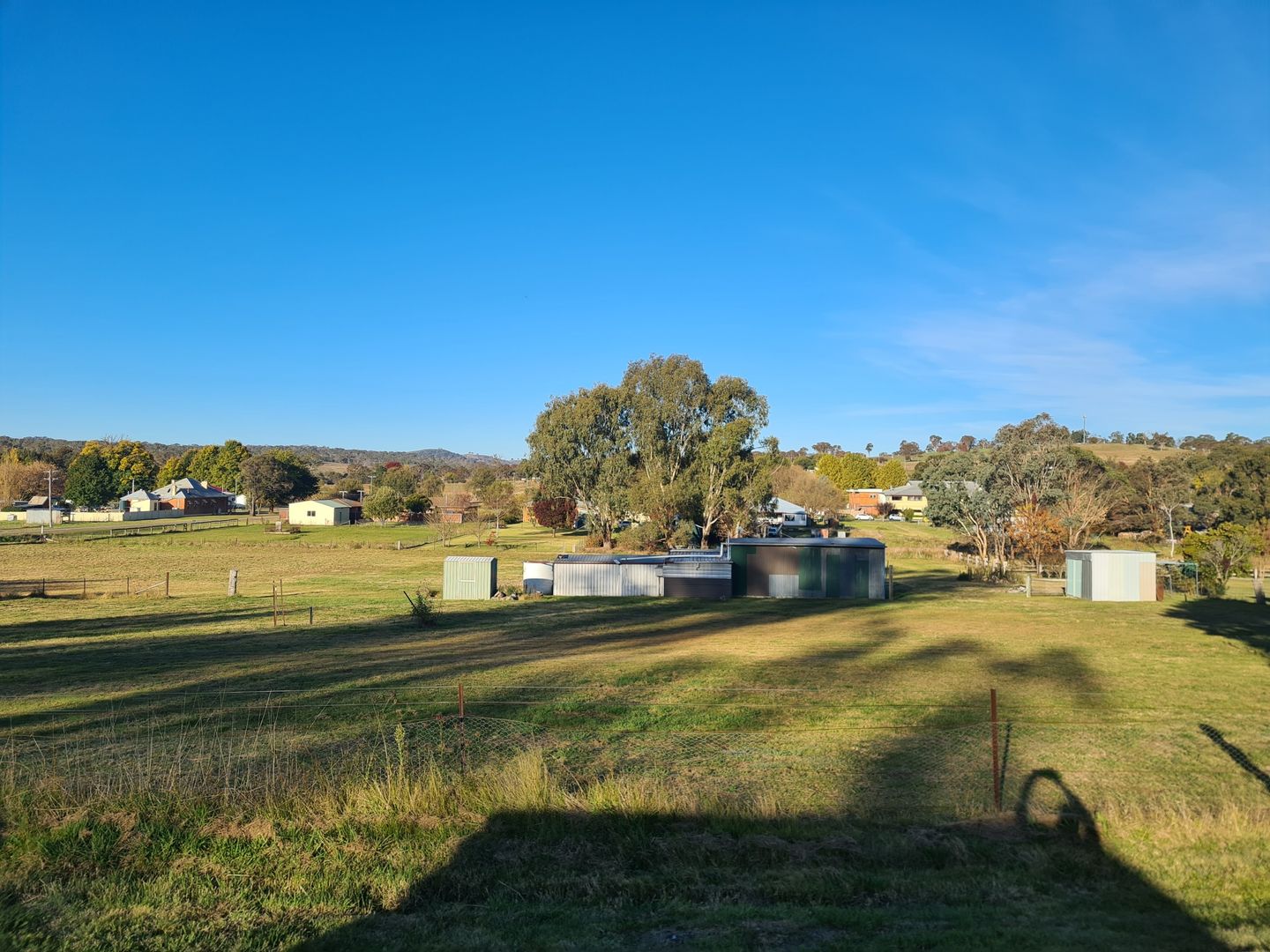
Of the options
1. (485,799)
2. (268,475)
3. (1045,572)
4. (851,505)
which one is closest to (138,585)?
(485,799)

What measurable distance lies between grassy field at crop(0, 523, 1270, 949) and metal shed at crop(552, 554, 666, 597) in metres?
13.0

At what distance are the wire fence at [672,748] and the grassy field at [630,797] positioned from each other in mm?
76

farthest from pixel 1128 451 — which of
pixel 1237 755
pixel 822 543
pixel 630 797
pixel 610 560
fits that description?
pixel 630 797

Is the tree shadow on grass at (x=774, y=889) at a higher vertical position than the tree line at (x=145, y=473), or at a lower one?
lower

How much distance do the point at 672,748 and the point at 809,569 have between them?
24660mm

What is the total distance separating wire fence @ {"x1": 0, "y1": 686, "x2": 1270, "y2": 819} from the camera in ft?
29.1

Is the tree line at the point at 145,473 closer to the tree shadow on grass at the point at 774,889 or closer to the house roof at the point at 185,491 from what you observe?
the house roof at the point at 185,491

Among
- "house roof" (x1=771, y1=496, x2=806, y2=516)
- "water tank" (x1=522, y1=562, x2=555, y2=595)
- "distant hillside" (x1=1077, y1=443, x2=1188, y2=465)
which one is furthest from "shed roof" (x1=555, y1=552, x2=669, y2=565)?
"distant hillside" (x1=1077, y1=443, x2=1188, y2=465)

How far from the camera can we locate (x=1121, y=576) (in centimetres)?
3278

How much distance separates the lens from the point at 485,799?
8.11 meters

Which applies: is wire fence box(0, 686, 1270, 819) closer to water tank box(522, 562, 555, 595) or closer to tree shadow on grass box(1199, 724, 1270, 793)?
tree shadow on grass box(1199, 724, 1270, 793)

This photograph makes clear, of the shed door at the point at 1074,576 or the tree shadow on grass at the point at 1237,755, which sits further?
the shed door at the point at 1074,576

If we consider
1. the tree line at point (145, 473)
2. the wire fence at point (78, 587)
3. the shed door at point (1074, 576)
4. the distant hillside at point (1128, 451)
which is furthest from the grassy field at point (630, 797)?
the distant hillside at point (1128, 451)

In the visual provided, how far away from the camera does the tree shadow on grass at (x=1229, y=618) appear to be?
2300 centimetres
